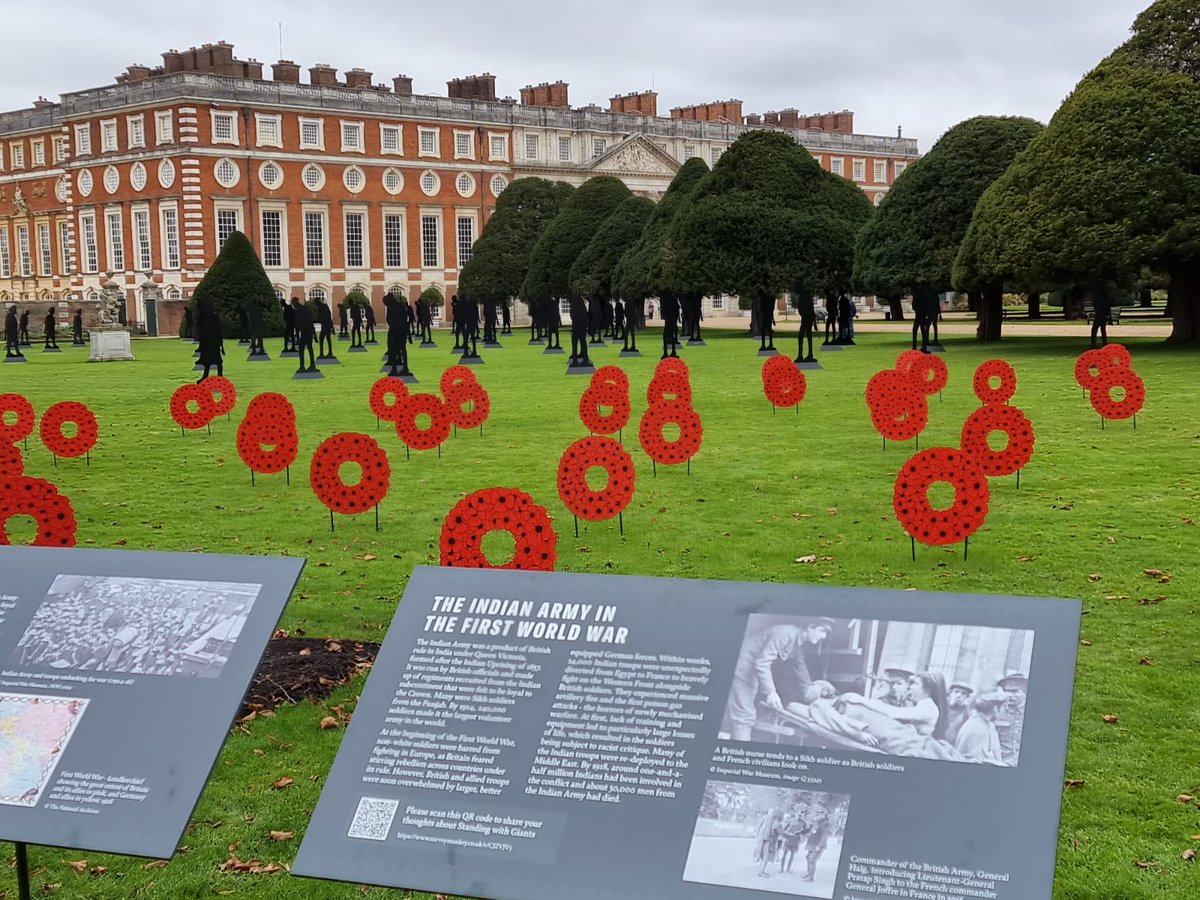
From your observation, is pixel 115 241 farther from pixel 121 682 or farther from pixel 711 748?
pixel 711 748

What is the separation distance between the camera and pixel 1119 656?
6.36 metres

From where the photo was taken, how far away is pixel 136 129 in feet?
197

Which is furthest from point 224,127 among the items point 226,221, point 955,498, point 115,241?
point 955,498

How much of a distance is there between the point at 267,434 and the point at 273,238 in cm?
5255

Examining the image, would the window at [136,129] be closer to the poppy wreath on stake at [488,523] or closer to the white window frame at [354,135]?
the white window frame at [354,135]

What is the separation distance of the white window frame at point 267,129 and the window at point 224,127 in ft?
3.34

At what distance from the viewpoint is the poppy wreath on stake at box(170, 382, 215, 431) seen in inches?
621

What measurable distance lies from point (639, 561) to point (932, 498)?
3.36m

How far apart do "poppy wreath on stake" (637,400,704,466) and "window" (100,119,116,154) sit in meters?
55.8

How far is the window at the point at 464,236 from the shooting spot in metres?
67.8

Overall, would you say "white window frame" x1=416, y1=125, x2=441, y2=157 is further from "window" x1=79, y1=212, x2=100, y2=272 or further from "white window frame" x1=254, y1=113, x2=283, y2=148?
"window" x1=79, y1=212, x2=100, y2=272

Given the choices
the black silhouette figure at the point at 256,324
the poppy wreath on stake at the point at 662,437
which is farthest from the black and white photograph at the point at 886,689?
the black silhouette figure at the point at 256,324

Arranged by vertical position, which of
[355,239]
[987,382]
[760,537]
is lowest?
[760,537]

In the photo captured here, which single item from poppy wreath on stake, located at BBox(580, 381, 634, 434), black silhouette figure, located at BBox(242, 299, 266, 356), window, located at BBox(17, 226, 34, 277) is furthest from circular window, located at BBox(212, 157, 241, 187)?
poppy wreath on stake, located at BBox(580, 381, 634, 434)
